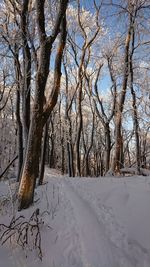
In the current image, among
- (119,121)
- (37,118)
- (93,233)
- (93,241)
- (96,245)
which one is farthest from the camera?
(119,121)

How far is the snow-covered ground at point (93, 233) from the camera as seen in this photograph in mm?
4530

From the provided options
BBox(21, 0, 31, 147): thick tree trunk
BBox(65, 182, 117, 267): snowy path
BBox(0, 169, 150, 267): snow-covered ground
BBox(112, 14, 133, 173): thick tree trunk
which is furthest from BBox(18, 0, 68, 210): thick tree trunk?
BBox(112, 14, 133, 173): thick tree trunk

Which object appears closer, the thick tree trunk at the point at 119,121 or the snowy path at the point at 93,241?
the snowy path at the point at 93,241

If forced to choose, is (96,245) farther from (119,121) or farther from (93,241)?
(119,121)

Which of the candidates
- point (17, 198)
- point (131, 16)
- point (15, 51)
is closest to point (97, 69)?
point (131, 16)

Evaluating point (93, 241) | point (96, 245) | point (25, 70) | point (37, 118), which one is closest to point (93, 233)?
point (93, 241)

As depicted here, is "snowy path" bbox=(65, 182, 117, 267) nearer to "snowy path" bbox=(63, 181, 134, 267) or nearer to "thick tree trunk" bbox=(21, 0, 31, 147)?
"snowy path" bbox=(63, 181, 134, 267)

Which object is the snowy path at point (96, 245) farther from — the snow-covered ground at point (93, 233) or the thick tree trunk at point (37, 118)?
the thick tree trunk at point (37, 118)

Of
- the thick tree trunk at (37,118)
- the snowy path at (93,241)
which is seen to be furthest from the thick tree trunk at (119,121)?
the snowy path at (93,241)

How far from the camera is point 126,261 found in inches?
176

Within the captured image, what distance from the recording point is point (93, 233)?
5590 millimetres

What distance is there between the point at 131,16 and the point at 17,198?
10.8m

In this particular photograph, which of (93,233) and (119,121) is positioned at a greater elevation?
(119,121)

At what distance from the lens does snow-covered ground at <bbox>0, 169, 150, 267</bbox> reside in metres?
4.53
